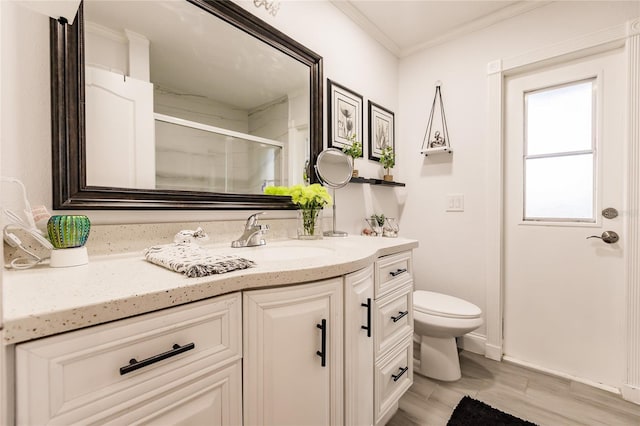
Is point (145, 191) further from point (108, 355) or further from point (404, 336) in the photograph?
point (404, 336)

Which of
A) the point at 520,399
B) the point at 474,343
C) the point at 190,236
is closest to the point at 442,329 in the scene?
the point at 520,399

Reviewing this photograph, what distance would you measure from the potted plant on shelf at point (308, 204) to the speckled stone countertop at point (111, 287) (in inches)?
21.8

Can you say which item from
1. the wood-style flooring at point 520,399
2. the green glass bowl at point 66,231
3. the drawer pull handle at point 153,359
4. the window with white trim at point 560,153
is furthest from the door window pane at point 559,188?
the green glass bowl at point 66,231

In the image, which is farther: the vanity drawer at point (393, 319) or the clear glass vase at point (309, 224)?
the clear glass vase at point (309, 224)

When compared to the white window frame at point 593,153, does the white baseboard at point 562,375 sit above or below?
below

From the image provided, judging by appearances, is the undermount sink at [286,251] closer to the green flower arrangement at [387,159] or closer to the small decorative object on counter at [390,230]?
the small decorative object on counter at [390,230]

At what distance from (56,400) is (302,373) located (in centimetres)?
57

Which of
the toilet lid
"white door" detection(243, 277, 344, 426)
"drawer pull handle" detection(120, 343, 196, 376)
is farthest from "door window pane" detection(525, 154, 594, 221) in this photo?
"drawer pull handle" detection(120, 343, 196, 376)

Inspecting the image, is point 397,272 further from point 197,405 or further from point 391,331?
point 197,405

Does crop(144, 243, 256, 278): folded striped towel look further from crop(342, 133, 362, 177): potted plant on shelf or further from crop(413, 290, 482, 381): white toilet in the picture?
crop(413, 290, 482, 381): white toilet

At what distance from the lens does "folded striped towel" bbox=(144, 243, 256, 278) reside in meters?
0.70

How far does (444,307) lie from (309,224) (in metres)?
1.00

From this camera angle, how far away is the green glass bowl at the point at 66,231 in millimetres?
766

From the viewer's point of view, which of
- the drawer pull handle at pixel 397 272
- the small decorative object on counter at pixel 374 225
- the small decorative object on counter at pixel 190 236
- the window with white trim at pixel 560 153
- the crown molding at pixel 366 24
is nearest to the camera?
the small decorative object on counter at pixel 190 236
